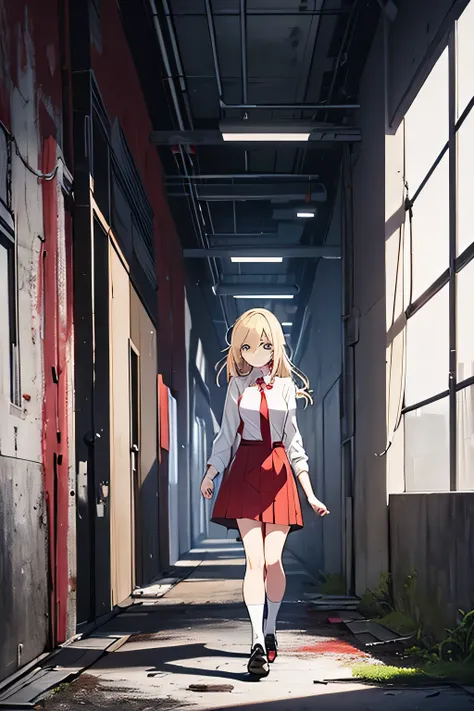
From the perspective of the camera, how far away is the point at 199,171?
465 inches

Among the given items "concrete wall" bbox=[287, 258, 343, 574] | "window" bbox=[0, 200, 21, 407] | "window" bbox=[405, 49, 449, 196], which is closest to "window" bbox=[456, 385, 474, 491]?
"window" bbox=[405, 49, 449, 196]

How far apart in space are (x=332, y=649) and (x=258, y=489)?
106cm

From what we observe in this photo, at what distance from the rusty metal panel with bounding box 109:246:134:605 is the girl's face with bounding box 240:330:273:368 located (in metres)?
2.44

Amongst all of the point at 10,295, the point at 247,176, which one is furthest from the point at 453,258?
the point at 247,176

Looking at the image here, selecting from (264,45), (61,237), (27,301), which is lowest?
(27,301)

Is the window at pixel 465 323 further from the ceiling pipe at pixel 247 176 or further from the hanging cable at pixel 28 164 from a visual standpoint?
the ceiling pipe at pixel 247 176

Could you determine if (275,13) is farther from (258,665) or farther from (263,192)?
(258,665)

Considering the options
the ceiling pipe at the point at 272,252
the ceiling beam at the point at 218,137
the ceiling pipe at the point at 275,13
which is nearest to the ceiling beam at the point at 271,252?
the ceiling pipe at the point at 272,252

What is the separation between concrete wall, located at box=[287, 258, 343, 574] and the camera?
503 inches

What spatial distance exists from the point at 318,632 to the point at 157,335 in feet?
17.7

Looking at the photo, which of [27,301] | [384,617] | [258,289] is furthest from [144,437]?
[258,289]

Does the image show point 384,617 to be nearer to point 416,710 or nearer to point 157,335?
point 416,710

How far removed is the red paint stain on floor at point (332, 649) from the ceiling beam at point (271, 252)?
8.71m

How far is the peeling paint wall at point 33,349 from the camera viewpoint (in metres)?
3.74
